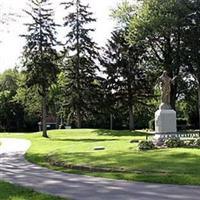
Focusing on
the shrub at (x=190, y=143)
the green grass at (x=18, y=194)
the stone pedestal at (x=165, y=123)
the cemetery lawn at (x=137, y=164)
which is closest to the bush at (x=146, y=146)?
the cemetery lawn at (x=137, y=164)

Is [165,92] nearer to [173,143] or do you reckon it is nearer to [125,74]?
[173,143]

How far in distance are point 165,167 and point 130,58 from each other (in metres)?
43.7

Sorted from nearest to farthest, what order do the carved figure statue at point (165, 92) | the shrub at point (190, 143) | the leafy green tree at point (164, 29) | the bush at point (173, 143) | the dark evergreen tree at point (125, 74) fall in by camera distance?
the bush at point (173, 143) → the shrub at point (190, 143) → the carved figure statue at point (165, 92) → the leafy green tree at point (164, 29) → the dark evergreen tree at point (125, 74)

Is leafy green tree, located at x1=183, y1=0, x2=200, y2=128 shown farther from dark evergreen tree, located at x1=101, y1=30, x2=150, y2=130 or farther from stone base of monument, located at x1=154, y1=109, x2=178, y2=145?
stone base of monument, located at x1=154, y1=109, x2=178, y2=145

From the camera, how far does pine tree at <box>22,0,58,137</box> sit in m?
50.6

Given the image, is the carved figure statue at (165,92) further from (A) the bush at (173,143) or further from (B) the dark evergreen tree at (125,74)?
(B) the dark evergreen tree at (125,74)

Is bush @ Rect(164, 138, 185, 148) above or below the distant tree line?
below

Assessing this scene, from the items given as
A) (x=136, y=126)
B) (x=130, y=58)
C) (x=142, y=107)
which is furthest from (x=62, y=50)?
(x=136, y=126)

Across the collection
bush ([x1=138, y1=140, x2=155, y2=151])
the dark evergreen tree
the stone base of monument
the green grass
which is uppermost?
the dark evergreen tree

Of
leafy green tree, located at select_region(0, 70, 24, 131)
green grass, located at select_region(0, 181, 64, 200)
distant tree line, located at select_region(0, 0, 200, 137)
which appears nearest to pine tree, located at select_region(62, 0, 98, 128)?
distant tree line, located at select_region(0, 0, 200, 137)

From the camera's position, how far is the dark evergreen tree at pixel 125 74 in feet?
201

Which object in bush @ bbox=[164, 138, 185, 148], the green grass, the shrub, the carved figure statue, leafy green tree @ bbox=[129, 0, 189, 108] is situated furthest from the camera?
leafy green tree @ bbox=[129, 0, 189, 108]

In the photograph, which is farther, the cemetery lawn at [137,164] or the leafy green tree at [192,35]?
the leafy green tree at [192,35]

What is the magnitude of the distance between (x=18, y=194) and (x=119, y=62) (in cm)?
4891
